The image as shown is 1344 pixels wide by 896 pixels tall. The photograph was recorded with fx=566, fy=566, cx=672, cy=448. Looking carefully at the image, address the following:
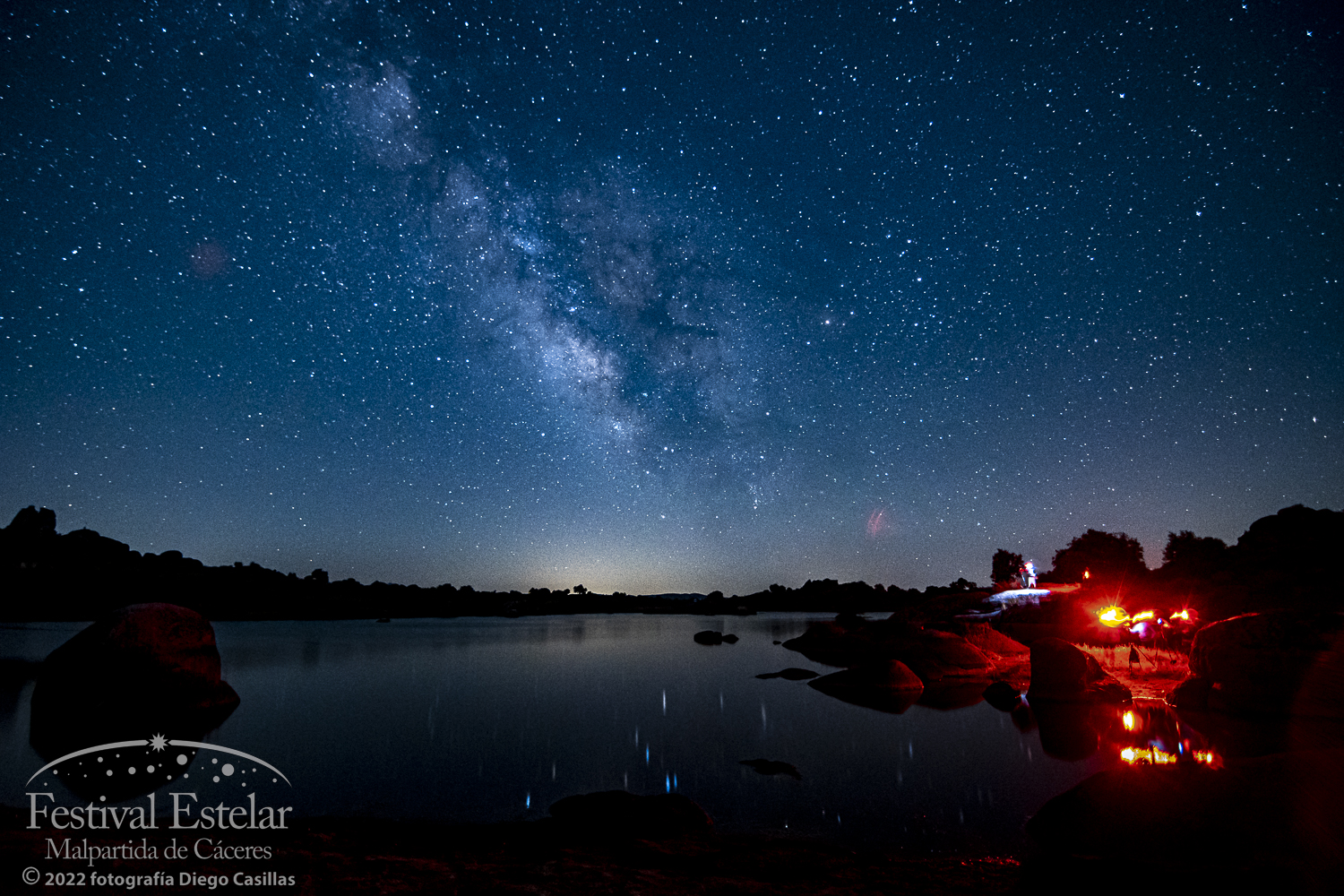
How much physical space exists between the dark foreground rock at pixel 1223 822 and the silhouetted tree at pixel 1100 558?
103136mm

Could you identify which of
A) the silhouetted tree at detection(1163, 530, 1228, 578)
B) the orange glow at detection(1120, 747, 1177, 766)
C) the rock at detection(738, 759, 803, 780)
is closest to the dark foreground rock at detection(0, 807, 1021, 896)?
the rock at detection(738, 759, 803, 780)

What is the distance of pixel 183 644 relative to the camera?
746 inches

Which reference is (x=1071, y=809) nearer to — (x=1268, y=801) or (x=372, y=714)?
(x=1268, y=801)

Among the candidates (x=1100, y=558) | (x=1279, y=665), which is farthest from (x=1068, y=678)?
(x=1100, y=558)

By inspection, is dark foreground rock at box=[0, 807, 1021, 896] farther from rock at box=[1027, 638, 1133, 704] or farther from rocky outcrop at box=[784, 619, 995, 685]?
rocky outcrop at box=[784, 619, 995, 685]

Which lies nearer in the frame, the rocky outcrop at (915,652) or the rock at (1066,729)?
the rock at (1066,729)

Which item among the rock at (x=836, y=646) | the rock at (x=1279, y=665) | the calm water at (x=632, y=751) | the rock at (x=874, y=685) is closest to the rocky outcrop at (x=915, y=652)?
the rock at (x=836, y=646)

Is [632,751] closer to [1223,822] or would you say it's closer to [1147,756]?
[1147,756]

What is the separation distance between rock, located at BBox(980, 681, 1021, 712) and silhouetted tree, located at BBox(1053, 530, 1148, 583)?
272ft

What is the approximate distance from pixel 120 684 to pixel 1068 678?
3362 centimetres

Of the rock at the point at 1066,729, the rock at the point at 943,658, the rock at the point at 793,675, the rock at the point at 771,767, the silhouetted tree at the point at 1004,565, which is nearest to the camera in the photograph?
the rock at the point at 771,767

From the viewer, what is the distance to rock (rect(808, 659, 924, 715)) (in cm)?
2642

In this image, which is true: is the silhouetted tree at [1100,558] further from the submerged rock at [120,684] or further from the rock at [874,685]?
the submerged rock at [120,684]

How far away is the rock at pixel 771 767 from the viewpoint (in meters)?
14.1
